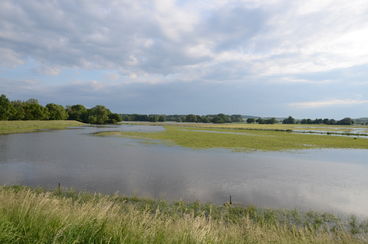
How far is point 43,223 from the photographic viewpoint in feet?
13.0

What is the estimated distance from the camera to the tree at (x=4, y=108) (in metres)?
69.2

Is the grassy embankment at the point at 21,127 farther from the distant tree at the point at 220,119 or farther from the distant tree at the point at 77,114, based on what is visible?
the distant tree at the point at 220,119

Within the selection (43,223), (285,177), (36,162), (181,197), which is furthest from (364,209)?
(36,162)

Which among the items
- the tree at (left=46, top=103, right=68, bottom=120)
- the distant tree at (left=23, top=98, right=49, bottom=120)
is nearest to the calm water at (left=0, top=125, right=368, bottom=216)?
the distant tree at (left=23, top=98, right=49, bottom=120)

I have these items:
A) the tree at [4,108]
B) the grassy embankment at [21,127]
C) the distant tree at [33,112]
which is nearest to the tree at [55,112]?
the distant tree at [33,112]

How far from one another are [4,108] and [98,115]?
46.2 m

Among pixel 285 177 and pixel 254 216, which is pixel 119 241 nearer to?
pixel 254 216

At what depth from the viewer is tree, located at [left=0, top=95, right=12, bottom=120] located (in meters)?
69.2

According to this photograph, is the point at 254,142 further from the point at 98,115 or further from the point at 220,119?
the point at 220,119

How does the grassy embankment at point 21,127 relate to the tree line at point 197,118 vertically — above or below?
below

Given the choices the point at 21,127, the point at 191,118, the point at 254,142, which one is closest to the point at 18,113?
the point at 21,127

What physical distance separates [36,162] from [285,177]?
19030 mm

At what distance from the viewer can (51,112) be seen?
3794 inches

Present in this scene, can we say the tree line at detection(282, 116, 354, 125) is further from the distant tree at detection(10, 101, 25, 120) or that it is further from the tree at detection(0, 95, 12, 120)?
the tree at detection(0, 95, 12, 120)
